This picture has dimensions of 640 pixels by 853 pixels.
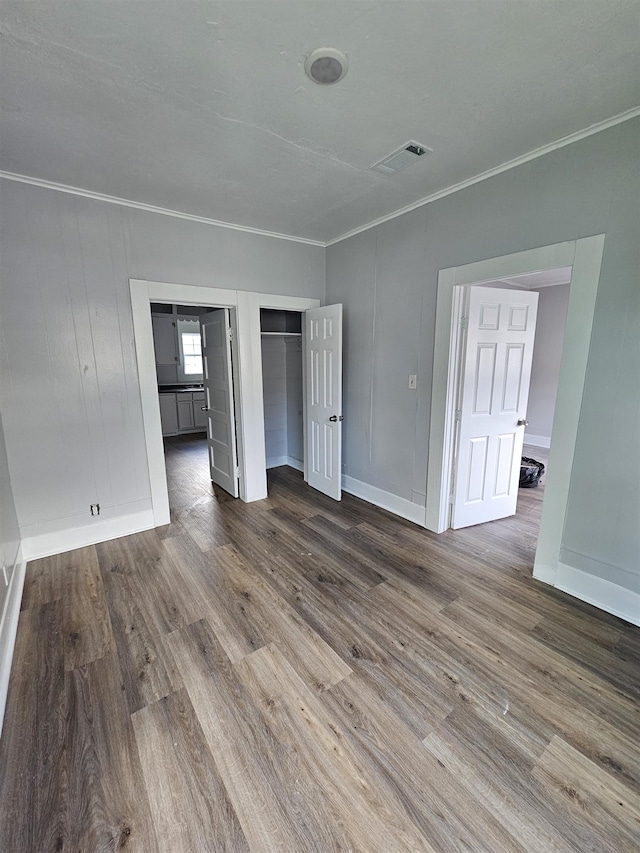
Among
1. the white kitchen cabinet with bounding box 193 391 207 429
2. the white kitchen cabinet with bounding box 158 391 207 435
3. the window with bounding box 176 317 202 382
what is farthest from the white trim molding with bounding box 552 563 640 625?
the window with bounding box 176 317 202 382

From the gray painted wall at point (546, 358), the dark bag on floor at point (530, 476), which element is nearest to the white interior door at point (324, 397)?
the dark bag on floor at point (530, 476)

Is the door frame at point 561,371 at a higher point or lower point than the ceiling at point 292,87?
lower

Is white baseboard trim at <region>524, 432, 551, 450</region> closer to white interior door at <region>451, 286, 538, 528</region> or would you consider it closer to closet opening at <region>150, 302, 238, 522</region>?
white interior door at <region>451, 286, 538, 528</region>

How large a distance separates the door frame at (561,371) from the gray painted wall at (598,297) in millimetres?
52

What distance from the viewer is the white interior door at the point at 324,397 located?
357cm

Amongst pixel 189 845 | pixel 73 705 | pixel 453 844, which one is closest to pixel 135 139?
pixel 73 705

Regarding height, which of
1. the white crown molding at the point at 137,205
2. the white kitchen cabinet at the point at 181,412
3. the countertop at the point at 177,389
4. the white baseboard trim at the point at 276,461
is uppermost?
the white crown molding at the point at 137,205

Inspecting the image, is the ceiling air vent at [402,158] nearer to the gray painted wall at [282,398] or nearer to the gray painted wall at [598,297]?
the gray painted wall at [598,297]

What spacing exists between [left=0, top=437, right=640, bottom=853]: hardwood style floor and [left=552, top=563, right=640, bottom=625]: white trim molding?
105 millimetres

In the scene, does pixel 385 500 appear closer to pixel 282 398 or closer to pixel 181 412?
pixel 282 398

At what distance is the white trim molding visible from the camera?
80.7 inches

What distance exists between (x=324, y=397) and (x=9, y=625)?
9.64ft

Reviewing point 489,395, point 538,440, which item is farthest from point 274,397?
point 538,440

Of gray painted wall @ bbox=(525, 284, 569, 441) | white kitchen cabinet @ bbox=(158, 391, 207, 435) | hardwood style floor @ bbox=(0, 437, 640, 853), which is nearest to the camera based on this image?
hardwood style floor @ bbox=(0, 437, 640, 853)
